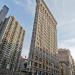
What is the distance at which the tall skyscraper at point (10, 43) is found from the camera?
249ft

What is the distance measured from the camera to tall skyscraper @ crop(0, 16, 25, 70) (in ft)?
249

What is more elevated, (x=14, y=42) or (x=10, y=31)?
(x=10, y=31)

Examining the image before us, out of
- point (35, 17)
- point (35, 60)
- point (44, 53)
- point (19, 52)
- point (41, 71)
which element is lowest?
point (41, 71)

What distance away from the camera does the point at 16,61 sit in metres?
89.5

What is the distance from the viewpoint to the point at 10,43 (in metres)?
82.9

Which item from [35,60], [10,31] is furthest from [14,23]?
[35,60]

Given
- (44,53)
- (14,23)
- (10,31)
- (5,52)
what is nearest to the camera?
(44,53)

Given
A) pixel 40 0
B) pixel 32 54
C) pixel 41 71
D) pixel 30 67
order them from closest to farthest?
pixel 30 67, pixel 32 54, pixel 41 71, pixel 40 0

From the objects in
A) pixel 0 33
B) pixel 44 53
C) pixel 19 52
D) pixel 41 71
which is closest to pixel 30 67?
pixel 41 71

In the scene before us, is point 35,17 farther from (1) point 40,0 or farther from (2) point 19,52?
(2) point 19,52

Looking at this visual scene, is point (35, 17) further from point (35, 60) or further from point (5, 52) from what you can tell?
point (5, 52)

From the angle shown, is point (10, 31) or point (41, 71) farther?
point (10, 31)

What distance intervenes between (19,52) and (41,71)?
45316 mm

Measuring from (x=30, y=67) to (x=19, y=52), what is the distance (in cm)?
4989
